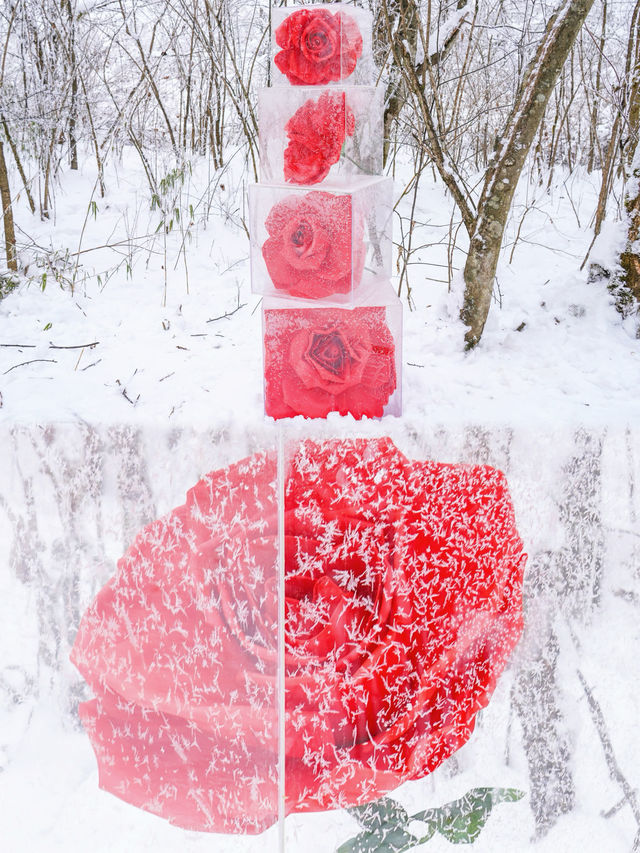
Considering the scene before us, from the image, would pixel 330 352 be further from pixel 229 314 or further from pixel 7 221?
pixel 7 221

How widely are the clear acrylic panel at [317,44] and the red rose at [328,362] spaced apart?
17 centimetres

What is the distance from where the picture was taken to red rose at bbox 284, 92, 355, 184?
0.51 metres

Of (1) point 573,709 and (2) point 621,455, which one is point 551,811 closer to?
(1) point 573,709

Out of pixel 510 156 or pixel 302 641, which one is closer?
pixel 302 641

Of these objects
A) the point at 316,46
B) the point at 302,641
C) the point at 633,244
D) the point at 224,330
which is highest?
the point at 316,46

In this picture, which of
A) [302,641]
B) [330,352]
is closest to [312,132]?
[330,352]

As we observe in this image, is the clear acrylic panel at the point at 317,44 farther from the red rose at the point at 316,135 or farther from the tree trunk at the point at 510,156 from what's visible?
the tree trunk at the point at 510,156

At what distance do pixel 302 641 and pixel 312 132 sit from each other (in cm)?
37

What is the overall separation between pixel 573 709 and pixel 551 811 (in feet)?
0.25

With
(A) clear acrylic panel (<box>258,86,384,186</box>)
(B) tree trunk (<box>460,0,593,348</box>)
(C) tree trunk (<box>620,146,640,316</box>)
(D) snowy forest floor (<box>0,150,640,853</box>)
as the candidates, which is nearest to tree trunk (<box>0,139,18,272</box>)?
(D) snowy forest floor (<box>0,150,640,853</box>)

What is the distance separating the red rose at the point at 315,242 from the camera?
504 mm

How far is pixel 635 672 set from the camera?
1.75 ft

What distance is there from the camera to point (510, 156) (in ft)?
2.02

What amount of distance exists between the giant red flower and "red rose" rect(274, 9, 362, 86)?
284mm
